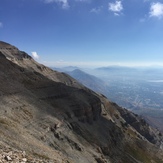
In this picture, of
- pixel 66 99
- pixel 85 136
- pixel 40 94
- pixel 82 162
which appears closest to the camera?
pixel 82 162

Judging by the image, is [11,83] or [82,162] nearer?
[82,162]

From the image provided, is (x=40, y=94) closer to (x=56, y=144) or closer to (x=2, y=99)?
(x=2, y=99)

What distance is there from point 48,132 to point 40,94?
35.6m

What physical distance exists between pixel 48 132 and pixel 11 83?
34.7 meters

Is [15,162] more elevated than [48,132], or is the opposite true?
[15,162]

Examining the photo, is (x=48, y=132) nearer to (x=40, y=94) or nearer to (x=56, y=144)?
(x=56, y=144)

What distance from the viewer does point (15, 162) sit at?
111 feet

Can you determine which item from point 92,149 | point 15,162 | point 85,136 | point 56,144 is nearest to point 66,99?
point 85,136

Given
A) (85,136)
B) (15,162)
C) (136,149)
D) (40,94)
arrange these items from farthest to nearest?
1. (136,149)
2. (40,94)
3. (85,136)
4. (15,162)

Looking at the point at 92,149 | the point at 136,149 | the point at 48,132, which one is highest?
the point at 48,132

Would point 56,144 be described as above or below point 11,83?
below

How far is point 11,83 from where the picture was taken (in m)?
123

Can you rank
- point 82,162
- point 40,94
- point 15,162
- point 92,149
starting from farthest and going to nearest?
1. point 40,94
2. point 92,149
3. point 82,162
4. point 15,162

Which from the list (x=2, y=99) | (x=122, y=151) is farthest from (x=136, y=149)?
(x=2, y=99)
